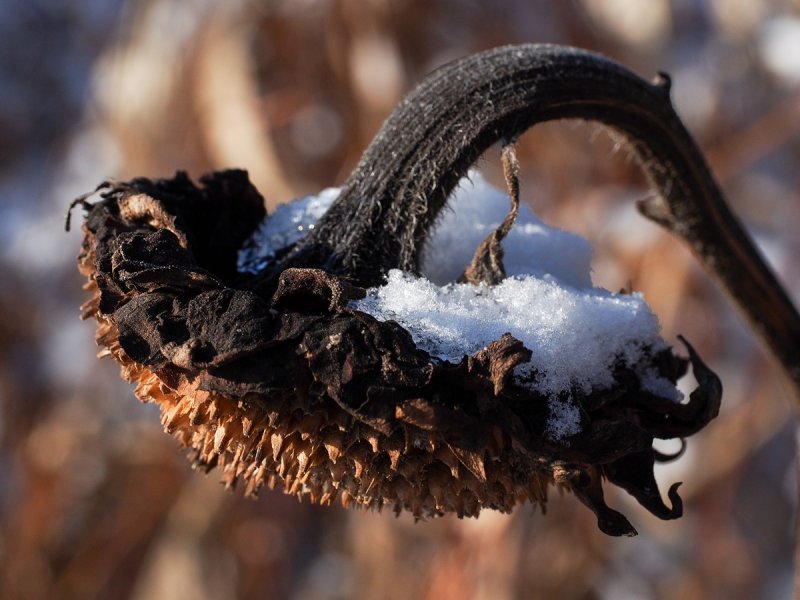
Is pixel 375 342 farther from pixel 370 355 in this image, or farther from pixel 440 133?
pixel 440 133

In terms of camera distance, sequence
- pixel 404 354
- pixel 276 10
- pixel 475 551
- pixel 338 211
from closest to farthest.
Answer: pixel 404 354, pixel 338 211, pixel 475 551, pixel 276 10

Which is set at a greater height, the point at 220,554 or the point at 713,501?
the point at 713,501

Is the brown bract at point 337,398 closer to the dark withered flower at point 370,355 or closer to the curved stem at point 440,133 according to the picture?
the dark withered flower at point 370,355

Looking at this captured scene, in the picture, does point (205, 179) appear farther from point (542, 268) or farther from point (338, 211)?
point (542, 268)

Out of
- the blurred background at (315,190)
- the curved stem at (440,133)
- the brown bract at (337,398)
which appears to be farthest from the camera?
the blurred background at (315,190)

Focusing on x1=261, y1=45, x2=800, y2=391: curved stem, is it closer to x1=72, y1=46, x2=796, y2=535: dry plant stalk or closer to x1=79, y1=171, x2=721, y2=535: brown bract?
x1=72, y1=46, x2=796, y2=535: dry plant stalk

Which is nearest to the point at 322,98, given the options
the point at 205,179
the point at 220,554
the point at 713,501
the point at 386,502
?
the point at 220,554

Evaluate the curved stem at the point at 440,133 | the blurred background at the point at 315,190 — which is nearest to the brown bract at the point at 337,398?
the curved stem at the point at 440,133
